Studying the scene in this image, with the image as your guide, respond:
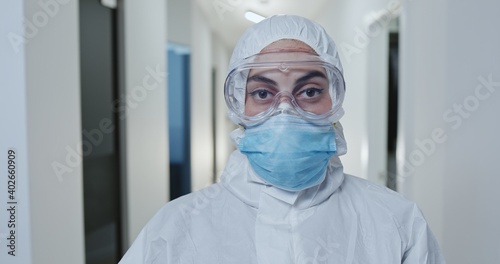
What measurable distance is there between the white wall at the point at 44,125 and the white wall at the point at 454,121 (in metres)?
1.44

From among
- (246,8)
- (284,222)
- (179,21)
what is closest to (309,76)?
(284,222)

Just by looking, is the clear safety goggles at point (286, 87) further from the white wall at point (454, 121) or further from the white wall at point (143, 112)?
the white wall at point (143, 112)

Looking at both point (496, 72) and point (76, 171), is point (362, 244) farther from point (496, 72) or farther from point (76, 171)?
point (76, 171)

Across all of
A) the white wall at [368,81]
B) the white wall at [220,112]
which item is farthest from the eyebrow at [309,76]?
the white wall at [220,112]

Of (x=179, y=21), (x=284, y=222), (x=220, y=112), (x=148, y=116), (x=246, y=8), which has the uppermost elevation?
(x=246, y=8)

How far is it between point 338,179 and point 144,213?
2.02m

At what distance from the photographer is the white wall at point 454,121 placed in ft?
3.92

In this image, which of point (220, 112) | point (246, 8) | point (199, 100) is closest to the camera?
point (246, 8)

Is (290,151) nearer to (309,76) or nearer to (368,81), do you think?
(309,76)

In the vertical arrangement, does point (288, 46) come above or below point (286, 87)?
above

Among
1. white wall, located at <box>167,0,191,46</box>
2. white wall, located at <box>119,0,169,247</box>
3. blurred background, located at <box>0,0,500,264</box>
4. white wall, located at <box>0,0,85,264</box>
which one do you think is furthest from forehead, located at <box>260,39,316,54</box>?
white wall, located at <box>167,0,191,46</box>

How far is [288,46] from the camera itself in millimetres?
934

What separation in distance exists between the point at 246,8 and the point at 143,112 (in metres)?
2.36

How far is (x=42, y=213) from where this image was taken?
1202 mm
